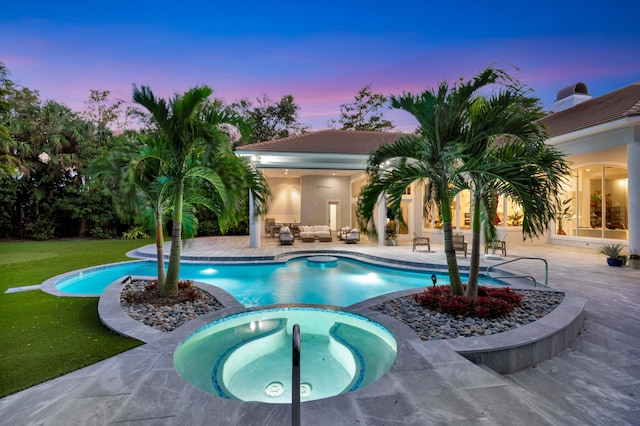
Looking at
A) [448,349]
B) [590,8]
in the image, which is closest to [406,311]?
[448,349]

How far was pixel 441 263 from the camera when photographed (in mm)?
10062

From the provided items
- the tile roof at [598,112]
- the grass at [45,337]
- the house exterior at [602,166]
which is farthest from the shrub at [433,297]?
the house exterior at [602,166]

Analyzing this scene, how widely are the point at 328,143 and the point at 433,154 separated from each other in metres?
11.7

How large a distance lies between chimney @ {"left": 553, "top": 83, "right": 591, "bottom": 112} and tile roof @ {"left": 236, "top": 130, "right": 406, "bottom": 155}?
28.2 ft

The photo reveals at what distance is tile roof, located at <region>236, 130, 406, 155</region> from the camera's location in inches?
572

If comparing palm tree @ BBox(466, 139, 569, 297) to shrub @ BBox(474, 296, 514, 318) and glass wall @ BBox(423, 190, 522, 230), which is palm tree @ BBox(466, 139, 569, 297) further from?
glass wall @ BBox(423, 190, 522, 230)

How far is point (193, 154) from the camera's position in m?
5.91

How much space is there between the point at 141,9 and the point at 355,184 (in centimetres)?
1308

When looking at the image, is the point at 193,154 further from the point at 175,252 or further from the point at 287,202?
the point at 287,202

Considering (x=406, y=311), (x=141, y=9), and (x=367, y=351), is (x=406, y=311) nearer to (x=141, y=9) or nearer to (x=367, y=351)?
(x=367, y=351)

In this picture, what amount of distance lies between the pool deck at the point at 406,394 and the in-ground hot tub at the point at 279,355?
12.5 inches

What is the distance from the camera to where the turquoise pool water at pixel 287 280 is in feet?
24.4

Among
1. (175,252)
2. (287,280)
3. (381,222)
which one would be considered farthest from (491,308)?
(381,222)

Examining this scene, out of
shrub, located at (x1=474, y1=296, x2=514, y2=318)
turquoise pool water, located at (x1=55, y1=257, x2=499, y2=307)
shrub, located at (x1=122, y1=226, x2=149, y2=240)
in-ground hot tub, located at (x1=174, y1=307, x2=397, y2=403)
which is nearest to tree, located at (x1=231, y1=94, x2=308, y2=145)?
shrub, located at (x1=122, y1=226, x2=149, y2=240)
